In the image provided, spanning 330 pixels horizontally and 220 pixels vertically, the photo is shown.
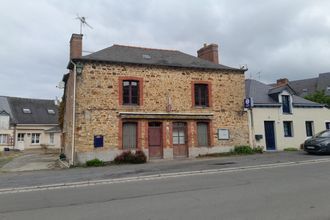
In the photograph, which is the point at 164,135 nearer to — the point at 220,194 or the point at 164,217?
the point at 220,194

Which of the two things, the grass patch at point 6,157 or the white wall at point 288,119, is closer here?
the grass patch at point 6,157

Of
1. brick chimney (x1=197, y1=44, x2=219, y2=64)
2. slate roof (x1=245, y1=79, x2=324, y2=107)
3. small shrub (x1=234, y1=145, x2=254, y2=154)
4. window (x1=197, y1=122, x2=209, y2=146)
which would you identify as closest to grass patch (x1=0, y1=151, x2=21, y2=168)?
window (x1=197, y1=122, x2=209, y2=146)

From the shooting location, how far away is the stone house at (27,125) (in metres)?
36.9

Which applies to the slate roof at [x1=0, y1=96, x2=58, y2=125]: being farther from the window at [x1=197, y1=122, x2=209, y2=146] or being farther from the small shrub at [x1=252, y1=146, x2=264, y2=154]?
the small shrub at [x1=252, y1=146, x2=264, y2=154]

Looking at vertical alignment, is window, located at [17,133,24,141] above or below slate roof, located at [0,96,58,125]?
below

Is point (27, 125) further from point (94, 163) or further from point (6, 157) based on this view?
point (94, 163)

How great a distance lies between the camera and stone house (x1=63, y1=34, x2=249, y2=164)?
17.4 metres

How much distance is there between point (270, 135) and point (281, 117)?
1.65 meters

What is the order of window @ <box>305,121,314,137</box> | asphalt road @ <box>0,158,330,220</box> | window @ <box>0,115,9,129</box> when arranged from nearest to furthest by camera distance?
asphalt road @ <box>0,158,330,220</box> < window @ <box>305,121,314,137</box> < window @ <box>0,115,9,129</box>

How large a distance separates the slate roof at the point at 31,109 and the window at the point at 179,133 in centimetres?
2682

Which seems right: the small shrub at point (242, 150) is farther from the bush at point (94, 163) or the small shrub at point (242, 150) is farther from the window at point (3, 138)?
the window at point (3, 138)

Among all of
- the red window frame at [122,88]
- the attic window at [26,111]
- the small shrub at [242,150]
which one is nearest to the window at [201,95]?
the small shrub at [242,150]

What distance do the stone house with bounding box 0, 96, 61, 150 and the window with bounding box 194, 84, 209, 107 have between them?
24670 mm

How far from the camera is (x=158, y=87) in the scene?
19109 millimetres
